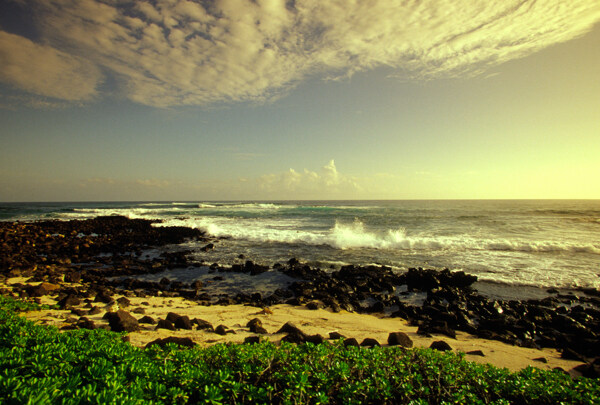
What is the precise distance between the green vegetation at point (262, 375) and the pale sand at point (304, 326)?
234cm

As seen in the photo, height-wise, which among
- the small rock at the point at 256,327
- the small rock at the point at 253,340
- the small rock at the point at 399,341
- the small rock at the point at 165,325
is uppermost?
the small rock at the point at 253,340

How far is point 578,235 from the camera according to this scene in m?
23.0

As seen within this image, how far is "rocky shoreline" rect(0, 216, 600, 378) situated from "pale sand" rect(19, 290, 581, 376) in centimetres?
33

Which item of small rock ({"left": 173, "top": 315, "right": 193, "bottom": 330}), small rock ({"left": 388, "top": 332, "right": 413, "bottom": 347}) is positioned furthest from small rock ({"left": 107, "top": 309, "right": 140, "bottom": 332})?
small rock ({"left": 388, "top": 332, "right": 413, "bottom": 347})

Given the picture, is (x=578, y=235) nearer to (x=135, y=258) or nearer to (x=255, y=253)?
(x=255, y=253)

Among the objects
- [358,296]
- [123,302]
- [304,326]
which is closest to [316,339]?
[304,326]

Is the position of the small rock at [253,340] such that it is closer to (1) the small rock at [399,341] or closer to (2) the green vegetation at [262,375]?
(2) the green vegetation at [262,375]

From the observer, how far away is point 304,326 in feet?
24.9

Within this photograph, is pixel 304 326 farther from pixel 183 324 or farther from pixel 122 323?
pixel 122 323

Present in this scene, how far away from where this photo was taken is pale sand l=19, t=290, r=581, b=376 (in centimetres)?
607

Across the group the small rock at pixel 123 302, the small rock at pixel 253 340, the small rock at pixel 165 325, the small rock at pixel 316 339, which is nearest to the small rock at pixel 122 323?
the small rock at pixel 165 325

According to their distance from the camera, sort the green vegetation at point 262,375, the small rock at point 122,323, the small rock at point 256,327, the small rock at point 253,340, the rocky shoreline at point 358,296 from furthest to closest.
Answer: the rocky shoreline at point 358,296 < the small rock at point 256,327 < the small rock at point 122,323 < the small rock at point 253,340 < the green vegetation at point 262,375

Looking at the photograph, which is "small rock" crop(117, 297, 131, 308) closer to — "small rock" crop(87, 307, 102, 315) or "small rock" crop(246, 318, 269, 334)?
"small rock" crop(87, 307, 102, 315)

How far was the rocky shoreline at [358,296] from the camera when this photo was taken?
7277mm
